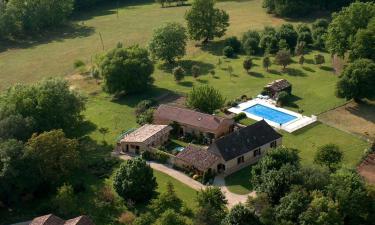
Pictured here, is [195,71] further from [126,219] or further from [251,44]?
[126,219]

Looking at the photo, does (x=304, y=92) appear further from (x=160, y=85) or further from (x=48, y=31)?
(x=48, y=31)

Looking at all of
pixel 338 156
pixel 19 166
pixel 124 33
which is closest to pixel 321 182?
pixel 338 156

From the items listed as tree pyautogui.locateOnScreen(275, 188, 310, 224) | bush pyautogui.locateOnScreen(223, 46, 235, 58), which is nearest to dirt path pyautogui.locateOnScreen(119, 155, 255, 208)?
tree pyautogui.locateOnScreen(275, 188, 310, 224)

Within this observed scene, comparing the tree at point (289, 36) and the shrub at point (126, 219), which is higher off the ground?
the tree at point (289, 36)

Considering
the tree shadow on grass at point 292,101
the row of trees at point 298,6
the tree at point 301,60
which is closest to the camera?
the tree shadow on grass at point 292,101

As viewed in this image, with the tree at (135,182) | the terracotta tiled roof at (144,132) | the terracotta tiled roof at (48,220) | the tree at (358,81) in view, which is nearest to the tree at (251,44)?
the tree at (358,81)

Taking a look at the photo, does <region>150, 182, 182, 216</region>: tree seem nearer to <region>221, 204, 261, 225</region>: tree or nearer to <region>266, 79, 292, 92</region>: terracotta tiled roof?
<region>221, 204, 261, 225</region>: tree

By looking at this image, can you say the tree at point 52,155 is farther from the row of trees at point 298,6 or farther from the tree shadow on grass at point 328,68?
the row of trees at point 298,6
